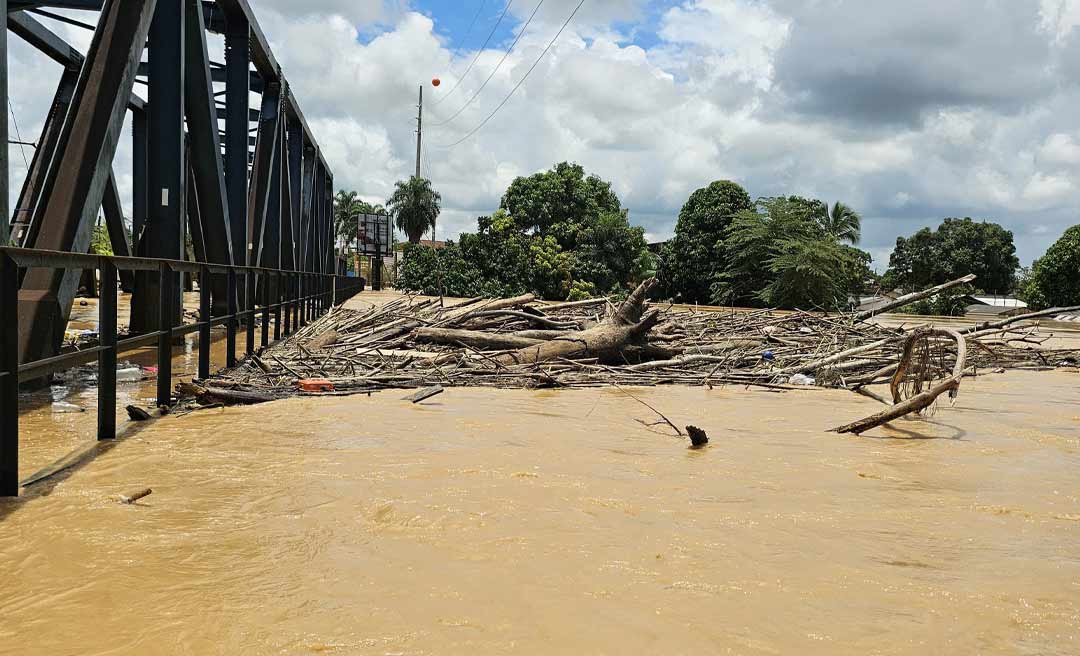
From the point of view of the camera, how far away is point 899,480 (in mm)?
5047

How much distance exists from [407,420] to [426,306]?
26.4 feet

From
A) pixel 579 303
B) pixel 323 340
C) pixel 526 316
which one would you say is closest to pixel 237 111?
pixel 323 340

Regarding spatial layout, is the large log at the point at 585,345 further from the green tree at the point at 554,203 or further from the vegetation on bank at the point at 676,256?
the green tree at the point at 554,203

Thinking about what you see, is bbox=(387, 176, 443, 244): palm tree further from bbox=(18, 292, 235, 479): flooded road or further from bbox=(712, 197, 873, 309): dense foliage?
bbox=(18, 292, 235, 479): flooded road

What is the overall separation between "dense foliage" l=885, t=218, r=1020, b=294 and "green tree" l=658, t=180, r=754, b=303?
2348 cm

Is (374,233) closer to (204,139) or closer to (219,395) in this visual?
(204,139)

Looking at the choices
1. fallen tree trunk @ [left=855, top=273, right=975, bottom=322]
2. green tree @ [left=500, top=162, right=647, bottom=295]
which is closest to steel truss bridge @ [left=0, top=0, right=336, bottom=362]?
fallen tree trunk @ [left=855, top=273, right=975, bottom=322]

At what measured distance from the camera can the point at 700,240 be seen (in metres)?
46.7

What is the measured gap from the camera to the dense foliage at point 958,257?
204 ft

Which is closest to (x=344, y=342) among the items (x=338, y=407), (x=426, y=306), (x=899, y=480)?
(x=426, y=306)

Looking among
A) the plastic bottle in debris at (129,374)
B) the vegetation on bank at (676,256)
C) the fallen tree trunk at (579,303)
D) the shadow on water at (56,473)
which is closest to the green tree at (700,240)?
the vegetation on bank at (676,256)

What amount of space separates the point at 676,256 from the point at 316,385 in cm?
4159

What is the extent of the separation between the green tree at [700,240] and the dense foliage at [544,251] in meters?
2.33

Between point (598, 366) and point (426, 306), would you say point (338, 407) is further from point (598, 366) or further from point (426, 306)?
point (426, 306)
